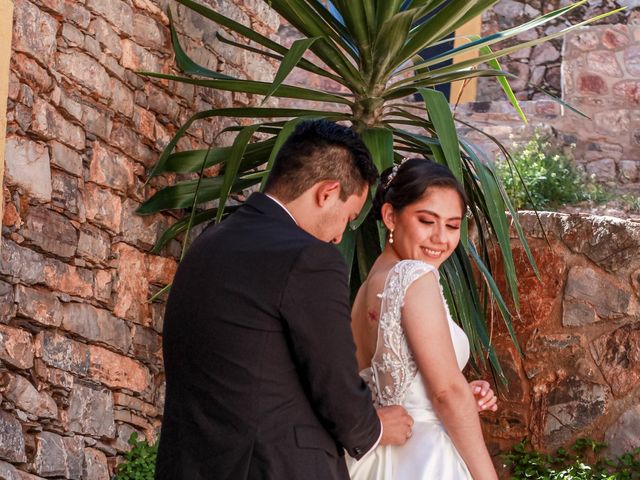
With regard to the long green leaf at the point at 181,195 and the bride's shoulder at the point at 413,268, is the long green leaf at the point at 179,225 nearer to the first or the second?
the long green leaf at the point at 181,195

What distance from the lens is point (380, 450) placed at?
273cm

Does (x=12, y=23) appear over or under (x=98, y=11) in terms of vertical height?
under

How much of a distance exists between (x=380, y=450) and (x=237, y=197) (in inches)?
107

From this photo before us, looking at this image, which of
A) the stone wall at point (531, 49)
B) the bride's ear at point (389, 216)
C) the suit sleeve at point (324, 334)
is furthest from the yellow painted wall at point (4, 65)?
the stone wall at point (531, 49)

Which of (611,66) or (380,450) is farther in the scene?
(611,66)

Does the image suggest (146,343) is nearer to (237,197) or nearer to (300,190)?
(237,197)

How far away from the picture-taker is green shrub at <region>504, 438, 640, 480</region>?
16.7ft

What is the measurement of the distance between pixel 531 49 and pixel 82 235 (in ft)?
23.1

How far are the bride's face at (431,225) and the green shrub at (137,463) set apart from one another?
77.1 inches

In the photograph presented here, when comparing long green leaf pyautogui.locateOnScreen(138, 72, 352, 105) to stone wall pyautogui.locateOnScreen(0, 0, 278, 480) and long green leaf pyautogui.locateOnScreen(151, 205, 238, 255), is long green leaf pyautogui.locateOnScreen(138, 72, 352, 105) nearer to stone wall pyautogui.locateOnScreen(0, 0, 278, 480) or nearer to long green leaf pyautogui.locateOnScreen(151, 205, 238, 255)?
stone wall pyautogui.locateOnScreen(0, 0, 278, 480)

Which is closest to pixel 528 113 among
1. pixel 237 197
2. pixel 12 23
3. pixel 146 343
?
pixel 237 197

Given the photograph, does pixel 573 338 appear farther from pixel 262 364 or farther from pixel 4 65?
pixel 262 364

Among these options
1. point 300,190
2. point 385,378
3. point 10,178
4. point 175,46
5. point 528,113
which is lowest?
point 385,378

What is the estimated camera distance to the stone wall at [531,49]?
33.8 feet
